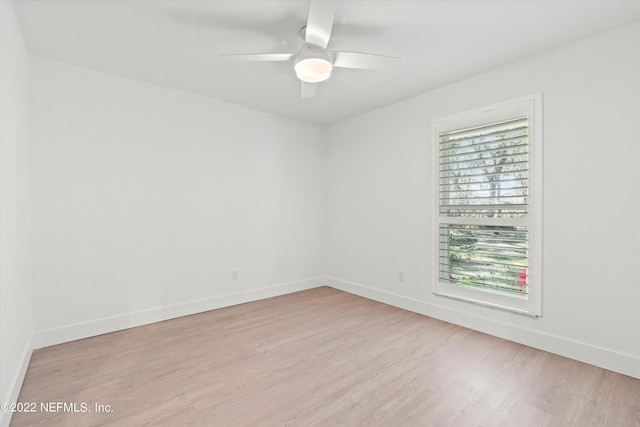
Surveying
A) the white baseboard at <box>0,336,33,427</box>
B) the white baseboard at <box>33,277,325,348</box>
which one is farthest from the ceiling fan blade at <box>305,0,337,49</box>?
the white baseboard at <box>33,277,325,348</box>

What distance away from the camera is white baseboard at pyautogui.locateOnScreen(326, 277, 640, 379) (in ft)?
7.20

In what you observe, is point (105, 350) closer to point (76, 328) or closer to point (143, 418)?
point (76, 328)

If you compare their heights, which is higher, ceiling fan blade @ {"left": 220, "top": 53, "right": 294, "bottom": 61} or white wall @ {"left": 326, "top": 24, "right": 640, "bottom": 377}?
ceiling fan blade @ {"left": 220, "top": 53, "right": 294, "bottom": 61}

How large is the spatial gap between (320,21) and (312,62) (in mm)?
295

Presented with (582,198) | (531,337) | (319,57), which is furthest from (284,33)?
(531,337)

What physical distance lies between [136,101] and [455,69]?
10.4ft

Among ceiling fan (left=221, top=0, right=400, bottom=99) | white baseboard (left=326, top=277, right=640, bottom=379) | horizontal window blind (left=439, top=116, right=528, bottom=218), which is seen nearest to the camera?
ceiling fan (left=221, top=0, right=400, bottom=99)

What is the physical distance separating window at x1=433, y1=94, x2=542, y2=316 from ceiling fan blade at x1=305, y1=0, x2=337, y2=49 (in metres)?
1.82

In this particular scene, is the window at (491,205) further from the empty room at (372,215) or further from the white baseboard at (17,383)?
the white baseboard at (17,383)

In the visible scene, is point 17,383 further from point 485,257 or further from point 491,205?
point 491,205

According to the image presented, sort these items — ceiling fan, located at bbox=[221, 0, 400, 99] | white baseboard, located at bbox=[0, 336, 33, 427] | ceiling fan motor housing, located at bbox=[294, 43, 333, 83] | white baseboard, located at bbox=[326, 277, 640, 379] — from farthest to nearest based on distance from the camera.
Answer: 1. white baseboard, located at bbox=[326, 277, 640, 379]
2. ceiling fan motor housing, located at bbox=[294, 43, 333, 83]
3. ceiling fan, located at bbox=[221, 0, 400, 99]
4. white baseboard, located at bbox=[0, 336, 33, 427]

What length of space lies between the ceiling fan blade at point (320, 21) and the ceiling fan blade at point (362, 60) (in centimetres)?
17

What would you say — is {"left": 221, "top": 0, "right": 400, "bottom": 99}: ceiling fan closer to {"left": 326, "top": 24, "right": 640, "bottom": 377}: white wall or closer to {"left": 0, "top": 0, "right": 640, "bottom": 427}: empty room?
{"left": 0, "top": 0, "right": 640, "bottom": 427}: empty room

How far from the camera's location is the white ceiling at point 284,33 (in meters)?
2.00
